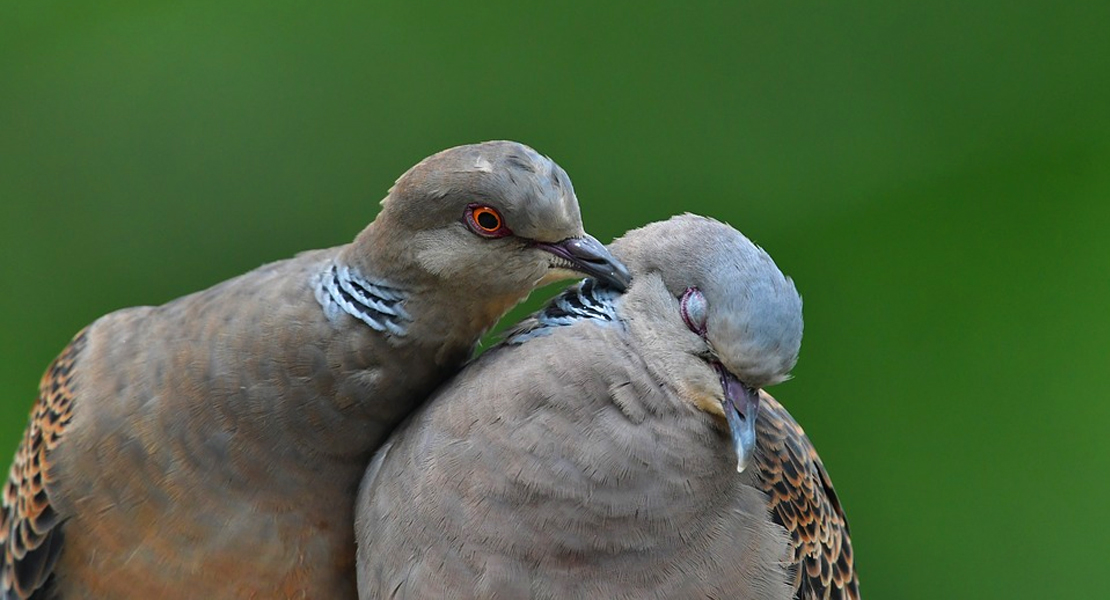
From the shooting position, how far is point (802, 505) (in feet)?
6.92

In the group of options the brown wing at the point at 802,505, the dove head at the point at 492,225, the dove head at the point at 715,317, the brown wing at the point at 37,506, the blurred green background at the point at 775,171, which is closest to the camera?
the dove head at the point at 715,317

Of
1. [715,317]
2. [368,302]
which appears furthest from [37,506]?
[715,317]

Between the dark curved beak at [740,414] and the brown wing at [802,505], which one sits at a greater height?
the dark curved beak at [740,414]

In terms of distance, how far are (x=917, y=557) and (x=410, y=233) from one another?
93.0 inches

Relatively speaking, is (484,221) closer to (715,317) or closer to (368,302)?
(368,302)

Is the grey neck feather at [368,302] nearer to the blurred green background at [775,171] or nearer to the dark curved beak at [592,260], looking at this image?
the dark curved beak at [592,260]

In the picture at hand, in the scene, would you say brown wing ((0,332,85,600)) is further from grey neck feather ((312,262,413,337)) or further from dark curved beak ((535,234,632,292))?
dark curved beak ((535,234,632,292))

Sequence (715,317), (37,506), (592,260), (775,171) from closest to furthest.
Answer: (715,317), (592,260), (37,506), (775,171)

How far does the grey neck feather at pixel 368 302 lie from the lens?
76.2 inches

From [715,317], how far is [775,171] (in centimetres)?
196

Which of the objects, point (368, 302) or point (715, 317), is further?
point (368, 302)

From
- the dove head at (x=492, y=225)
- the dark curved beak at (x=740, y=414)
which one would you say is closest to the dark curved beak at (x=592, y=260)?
the dove head at (x=492, y=225)

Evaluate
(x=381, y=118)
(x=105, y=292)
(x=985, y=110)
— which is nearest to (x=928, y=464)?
(x=985, y=110)

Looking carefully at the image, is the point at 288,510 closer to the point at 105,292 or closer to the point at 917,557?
the point at 105,292
